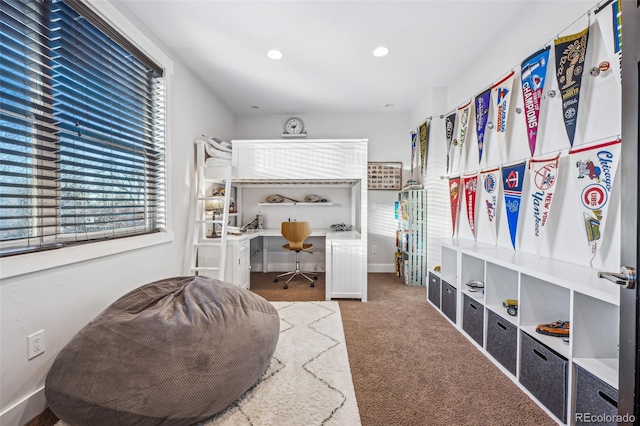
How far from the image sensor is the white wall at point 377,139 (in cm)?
454

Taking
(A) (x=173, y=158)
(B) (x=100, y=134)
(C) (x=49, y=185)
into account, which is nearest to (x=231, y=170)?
(A) (x=173, y=158)

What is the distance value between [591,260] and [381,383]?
4.53ft

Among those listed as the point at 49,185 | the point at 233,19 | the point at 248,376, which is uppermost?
the point at 233,19

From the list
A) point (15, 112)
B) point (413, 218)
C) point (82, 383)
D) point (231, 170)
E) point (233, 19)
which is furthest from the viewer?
point (413, 218)

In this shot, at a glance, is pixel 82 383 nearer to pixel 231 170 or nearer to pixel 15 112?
pixel 15 112

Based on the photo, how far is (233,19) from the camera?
2.23m

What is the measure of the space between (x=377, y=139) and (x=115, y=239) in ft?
12.4

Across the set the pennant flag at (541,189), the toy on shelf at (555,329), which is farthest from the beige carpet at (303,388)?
the pennant flag at (541,189)

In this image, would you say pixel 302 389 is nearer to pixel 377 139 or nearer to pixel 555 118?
A: pixel 555 118

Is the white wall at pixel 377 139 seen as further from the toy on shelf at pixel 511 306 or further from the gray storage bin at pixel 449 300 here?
the toy on shelf at pixel 511 306

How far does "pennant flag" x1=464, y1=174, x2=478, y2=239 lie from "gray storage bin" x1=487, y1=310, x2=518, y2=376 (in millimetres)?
966

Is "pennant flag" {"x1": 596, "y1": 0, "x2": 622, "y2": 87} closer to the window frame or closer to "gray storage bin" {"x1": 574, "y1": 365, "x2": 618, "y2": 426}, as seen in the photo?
"gray storage bin" {"x1": 574, "y1": 365, "x2": 618, "y2": 426}

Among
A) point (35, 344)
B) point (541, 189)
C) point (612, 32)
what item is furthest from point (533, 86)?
point (35, 344)

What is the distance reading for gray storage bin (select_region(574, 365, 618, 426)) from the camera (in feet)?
3.74
